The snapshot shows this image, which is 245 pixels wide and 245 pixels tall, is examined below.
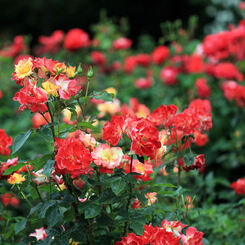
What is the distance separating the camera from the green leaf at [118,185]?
1.22m

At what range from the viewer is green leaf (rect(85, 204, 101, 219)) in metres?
1.25

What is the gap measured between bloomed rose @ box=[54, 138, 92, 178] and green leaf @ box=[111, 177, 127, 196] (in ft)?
0.32

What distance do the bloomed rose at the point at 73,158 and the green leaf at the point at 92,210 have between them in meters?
0.12

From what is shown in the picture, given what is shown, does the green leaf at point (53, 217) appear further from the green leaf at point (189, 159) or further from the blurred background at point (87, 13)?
the blurred background at point (87, 13)

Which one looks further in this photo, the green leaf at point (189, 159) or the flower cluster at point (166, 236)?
the green leaf at point (189, 159)

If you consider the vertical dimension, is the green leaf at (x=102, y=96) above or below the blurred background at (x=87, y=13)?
below

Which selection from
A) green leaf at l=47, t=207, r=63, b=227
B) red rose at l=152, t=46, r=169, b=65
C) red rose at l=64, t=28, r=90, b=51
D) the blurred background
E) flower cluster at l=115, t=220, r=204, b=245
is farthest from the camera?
the blurred background

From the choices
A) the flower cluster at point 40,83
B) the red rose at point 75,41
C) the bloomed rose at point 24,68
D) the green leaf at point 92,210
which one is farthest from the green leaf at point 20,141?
the red rose at point 75,41

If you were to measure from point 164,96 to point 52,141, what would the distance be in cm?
284

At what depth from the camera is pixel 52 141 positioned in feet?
4.59

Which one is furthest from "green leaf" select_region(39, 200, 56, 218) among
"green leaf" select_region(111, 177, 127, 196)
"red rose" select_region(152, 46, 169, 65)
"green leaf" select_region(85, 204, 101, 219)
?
"red rose" select_region(152, 46, 169, 65)

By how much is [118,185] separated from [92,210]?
0.40 ft

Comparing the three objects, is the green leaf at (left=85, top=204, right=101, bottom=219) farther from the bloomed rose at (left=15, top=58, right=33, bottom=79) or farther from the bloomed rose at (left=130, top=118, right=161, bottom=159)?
the bloomed rose at (left=15, top=58, right=33, bottom=79)

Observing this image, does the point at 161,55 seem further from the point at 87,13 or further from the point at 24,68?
the point at 87,13
